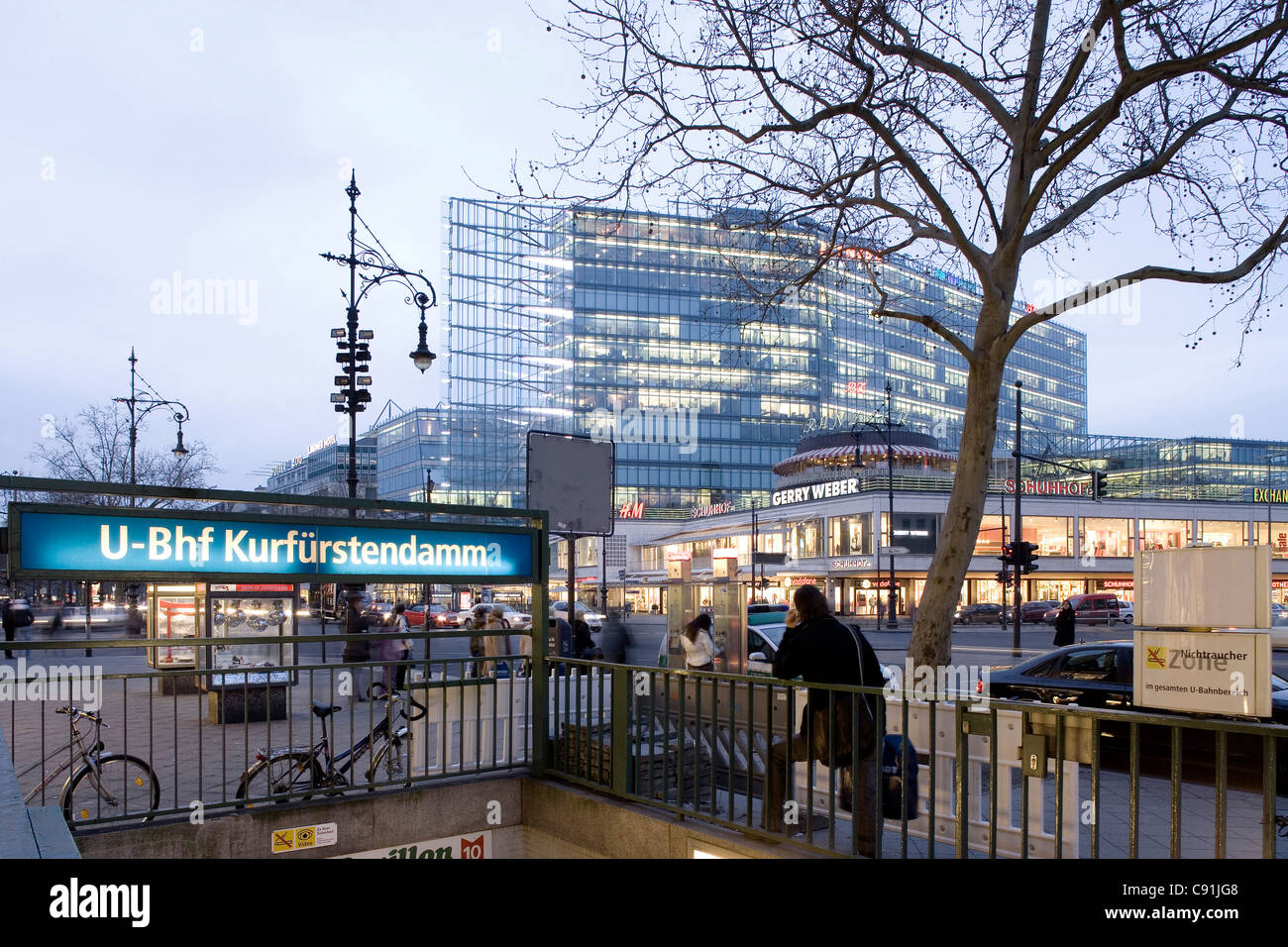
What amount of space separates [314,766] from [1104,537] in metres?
69.2

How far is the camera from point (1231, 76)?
36.0ft

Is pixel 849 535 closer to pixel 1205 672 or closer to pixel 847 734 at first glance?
pixel 847 734

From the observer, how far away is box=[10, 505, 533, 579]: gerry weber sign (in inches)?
224

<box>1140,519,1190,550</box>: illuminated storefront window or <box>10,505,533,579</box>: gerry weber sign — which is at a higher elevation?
<box>10,505,533,579</box>: gerry weber sign

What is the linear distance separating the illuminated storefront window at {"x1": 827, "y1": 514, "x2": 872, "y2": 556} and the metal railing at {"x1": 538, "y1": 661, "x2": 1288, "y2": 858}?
181 feet

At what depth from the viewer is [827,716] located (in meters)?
5.56

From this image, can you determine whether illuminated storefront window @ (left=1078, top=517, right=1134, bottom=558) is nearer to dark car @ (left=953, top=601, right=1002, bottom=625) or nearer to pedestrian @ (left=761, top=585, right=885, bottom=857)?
dark car @ (left=953, top=601, right=1002, bottom=625)

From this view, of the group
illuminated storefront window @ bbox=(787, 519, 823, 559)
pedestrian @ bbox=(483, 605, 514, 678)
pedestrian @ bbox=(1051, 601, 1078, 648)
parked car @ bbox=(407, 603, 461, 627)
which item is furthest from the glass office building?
pedestrian @ bbox=(483, 605, 514, 678)

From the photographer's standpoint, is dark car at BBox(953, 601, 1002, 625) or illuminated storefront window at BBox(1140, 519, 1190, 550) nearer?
dark car at BBox(953, 601, 1002, 625)

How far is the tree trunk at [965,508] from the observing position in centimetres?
1150

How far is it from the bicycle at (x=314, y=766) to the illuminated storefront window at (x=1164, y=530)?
70.3 m
